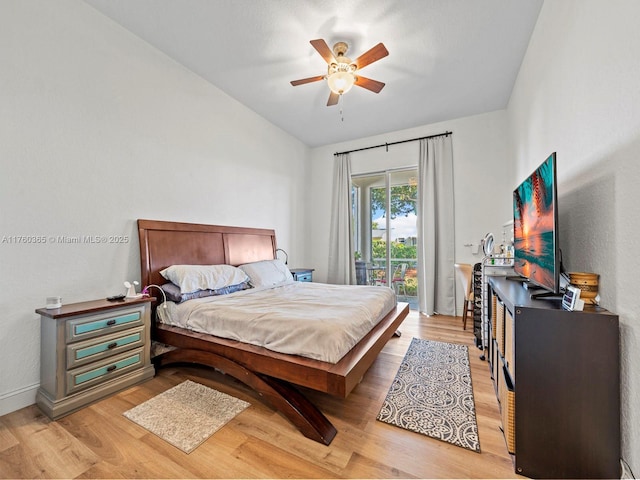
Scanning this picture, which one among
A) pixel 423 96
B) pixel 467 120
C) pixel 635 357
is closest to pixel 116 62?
pixel 423 96

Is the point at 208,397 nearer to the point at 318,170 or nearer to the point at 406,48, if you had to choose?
the point at 406,48

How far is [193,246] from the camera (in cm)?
298

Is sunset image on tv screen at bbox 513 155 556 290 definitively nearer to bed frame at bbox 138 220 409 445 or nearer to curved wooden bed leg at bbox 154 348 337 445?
bed frame at bbox 138 220 409 445

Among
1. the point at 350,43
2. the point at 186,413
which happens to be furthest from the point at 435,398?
the point at 350,43

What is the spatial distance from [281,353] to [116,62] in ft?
9.49

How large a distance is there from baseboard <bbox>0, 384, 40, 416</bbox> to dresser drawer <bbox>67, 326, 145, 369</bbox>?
1.36ft

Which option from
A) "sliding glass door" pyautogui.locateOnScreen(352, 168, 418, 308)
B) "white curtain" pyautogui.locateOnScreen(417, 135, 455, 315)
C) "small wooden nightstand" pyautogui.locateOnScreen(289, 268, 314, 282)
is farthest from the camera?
"sliding glass door" pyautogui.locateOnScreen(352, 168, 418, 308)

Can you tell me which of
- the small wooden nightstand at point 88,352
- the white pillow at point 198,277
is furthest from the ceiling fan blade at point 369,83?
the small wooden nightstand at point 88,352

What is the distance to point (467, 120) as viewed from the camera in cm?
405

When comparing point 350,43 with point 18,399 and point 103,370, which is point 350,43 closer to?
point 103,370

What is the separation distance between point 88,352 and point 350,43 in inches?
131

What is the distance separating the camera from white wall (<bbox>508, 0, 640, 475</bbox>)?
114 cm

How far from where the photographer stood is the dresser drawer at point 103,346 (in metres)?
1.80

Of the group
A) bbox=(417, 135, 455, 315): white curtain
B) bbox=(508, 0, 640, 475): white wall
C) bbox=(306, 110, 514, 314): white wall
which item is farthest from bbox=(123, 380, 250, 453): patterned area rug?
bbox=(306, 110, 514, 314): white wall
